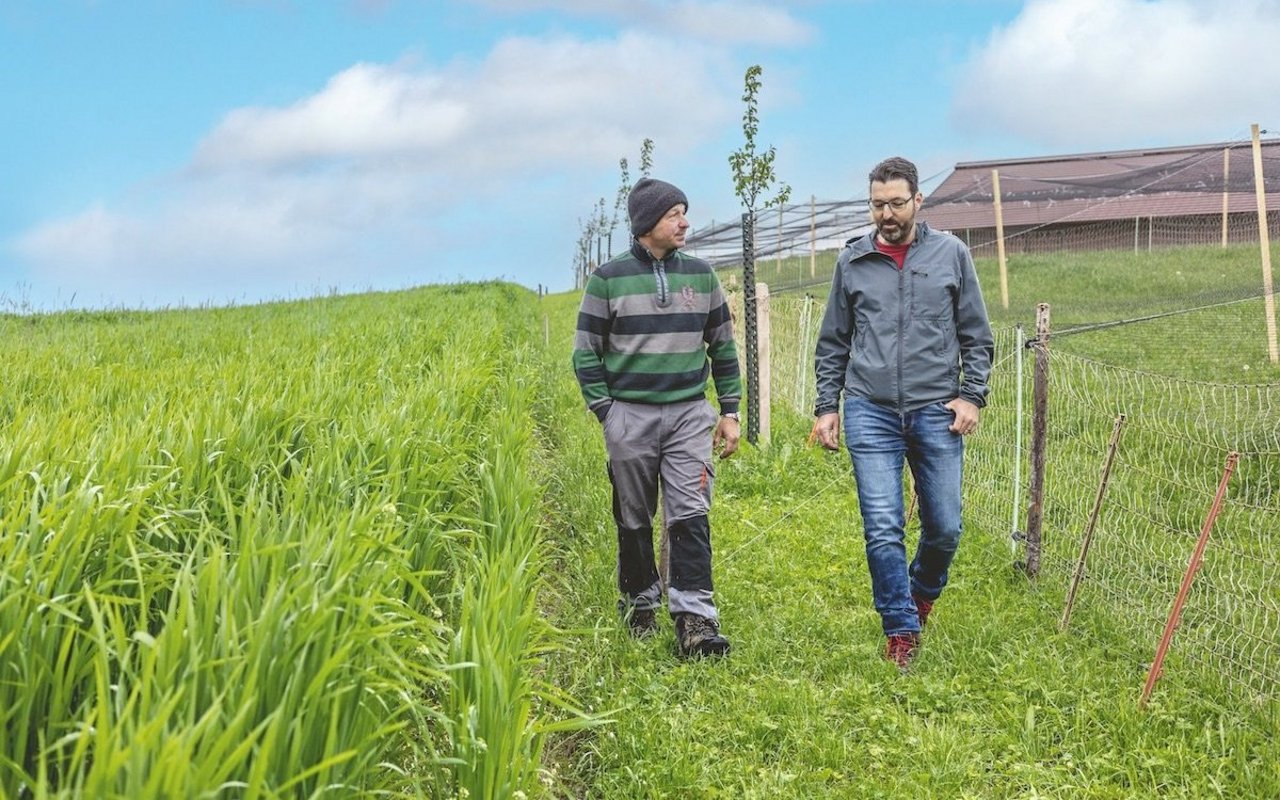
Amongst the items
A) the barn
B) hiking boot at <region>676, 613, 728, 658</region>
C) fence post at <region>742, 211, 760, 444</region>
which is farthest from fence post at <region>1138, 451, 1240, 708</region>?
the barn

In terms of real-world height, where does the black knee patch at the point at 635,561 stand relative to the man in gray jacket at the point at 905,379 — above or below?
below

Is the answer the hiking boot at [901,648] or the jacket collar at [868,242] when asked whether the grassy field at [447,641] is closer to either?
the hiking boot at [901,648]

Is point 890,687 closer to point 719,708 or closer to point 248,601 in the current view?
point 719,708

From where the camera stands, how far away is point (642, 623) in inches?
194

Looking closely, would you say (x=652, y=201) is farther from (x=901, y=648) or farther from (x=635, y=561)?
(x=901, y=648)

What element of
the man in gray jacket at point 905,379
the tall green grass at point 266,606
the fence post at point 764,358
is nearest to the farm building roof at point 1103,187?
the fence post at point 764,358

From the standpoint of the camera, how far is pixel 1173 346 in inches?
543

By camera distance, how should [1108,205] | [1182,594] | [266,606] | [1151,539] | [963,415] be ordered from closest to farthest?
1. [266,606]
2. [1182,594]
3. [963,415]
4. [1151,539]
5. [1108,205]

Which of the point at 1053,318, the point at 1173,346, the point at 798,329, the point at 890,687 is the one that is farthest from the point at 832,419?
the point at 1053,318

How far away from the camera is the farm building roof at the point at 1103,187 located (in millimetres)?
22984

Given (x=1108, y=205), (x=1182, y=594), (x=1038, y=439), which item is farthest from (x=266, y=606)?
(x=1108, y=205)

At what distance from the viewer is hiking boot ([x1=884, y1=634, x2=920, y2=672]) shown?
4.61 m

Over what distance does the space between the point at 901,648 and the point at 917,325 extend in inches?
53.5

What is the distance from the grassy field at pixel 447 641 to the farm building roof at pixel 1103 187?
1689cm
